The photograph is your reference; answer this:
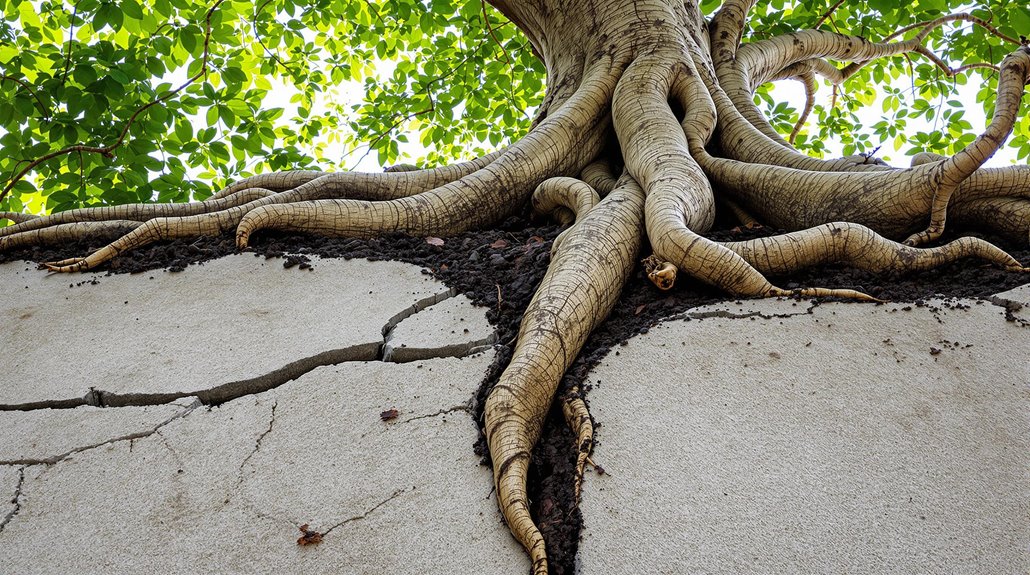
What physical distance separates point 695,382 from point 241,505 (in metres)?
1.43

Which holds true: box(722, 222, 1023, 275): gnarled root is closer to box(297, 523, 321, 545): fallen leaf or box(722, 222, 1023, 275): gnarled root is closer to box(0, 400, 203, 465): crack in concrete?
box(297, 523, 321, 545): fallen leaf

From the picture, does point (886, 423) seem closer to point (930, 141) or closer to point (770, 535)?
point (770, 535)

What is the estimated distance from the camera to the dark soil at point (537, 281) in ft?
6.36

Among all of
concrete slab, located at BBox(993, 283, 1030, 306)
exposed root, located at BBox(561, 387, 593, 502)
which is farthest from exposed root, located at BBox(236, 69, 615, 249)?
concrete slab, located at BBox(993, 283, 1030, 306)

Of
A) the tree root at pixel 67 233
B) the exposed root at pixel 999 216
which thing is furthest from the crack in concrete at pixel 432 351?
the exposed root at pixel 999 216

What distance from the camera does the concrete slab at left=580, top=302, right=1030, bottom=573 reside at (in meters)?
1.63

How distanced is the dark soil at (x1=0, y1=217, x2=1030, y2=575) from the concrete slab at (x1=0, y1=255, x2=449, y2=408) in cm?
13

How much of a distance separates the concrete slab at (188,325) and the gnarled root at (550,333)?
2.05 ft

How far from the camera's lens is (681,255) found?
264cm

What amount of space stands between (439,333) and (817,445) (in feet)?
4.49

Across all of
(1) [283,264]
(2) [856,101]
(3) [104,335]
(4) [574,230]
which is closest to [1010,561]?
(4) [574,230]

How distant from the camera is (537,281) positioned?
281 cm

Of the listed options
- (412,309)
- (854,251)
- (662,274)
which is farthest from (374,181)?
(854,251)

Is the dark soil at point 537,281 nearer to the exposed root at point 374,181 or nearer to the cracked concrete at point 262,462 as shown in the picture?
the cracked concrete at point 262,462
